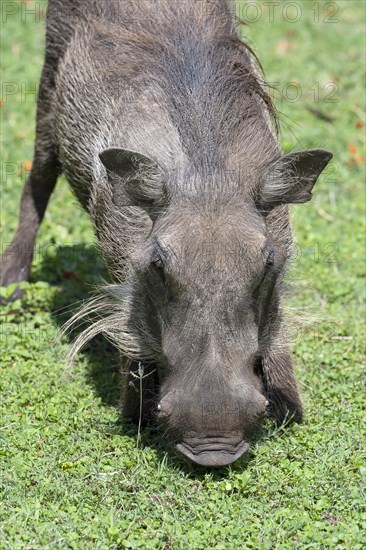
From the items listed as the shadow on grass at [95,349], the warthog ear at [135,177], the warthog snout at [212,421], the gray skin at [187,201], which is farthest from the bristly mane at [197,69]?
the warthog snout at [212,421]

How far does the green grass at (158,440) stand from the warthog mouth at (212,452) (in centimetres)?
19

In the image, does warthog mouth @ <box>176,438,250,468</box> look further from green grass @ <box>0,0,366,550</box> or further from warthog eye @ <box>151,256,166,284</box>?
warthog eye @ <box>151,256,166,284</box>

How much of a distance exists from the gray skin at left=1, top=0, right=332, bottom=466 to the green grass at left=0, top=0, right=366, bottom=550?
0.22 metres

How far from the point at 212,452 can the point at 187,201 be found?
1.00 meters

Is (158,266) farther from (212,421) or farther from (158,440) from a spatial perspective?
(158,440)

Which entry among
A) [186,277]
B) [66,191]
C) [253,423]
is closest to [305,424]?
[253,423]

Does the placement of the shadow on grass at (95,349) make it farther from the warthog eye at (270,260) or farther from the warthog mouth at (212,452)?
the warthog eye at (270,260)

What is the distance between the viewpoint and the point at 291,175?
4094 mm

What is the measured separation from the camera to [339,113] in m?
7.97

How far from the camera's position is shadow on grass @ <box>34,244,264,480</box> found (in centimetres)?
402

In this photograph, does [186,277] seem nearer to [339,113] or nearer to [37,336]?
[37,336]

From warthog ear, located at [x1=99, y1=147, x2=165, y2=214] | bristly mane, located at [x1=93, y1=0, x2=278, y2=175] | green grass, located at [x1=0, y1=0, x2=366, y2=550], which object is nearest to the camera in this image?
green grass, located at [x1=0, y1=0, x2=366, y2=550]

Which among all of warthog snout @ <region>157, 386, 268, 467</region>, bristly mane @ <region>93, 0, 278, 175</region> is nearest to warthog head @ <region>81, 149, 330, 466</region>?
warthog snout @ <region>157, 386, 268, 467</region>

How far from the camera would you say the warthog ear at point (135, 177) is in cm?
396
